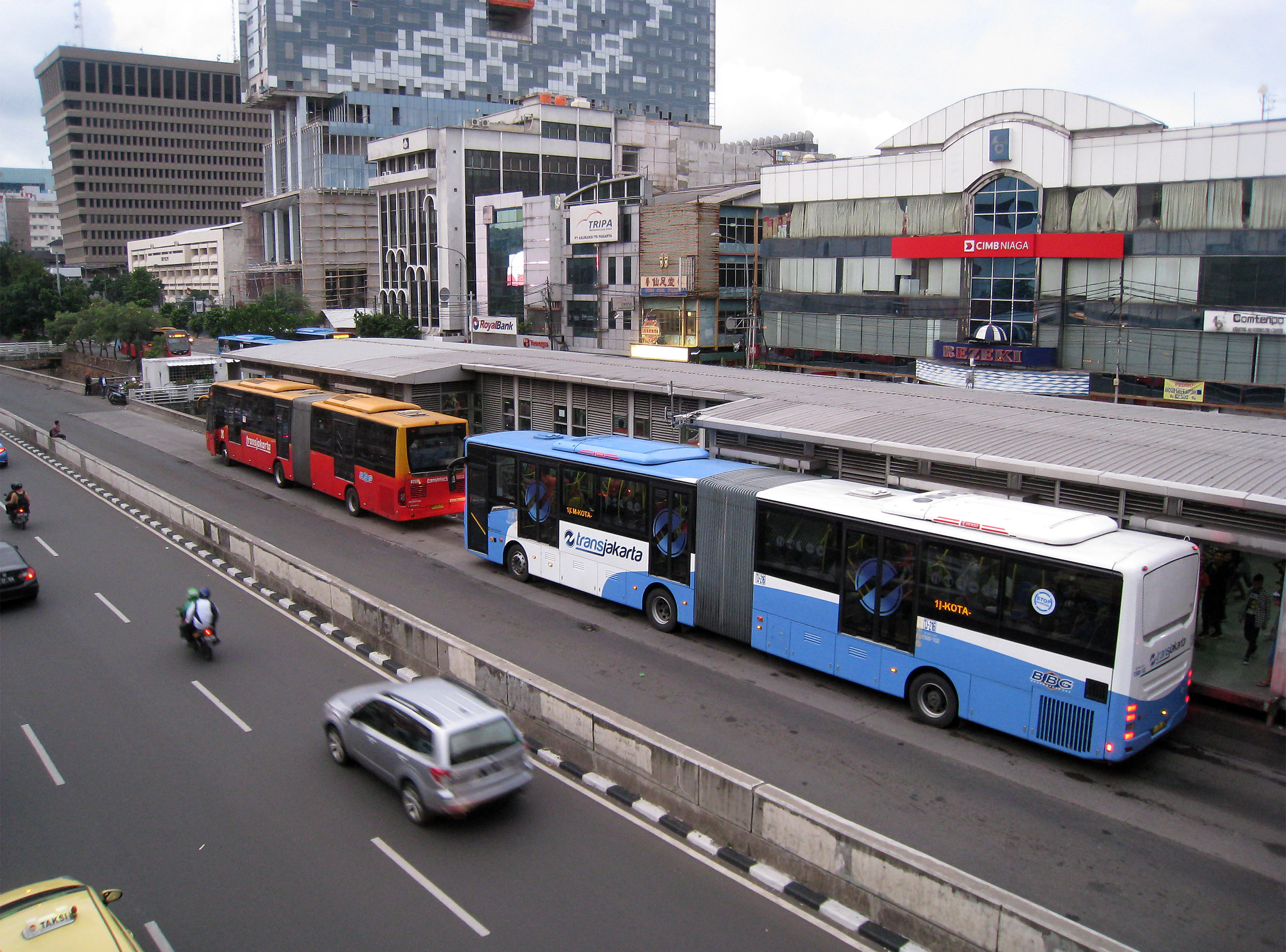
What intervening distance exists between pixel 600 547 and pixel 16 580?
36.1ft

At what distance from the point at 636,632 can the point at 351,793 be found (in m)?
6.72

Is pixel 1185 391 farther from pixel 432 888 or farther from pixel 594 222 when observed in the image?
pixel 594 222

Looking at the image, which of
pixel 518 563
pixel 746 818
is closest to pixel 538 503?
pixel 518 563

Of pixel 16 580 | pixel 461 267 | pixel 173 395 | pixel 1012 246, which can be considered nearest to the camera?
pixel 16 580

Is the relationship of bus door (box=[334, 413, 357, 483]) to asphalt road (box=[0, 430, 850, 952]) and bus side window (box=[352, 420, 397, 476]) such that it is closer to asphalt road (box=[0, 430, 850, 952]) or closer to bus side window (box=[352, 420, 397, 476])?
bus side window (box=[352, 420, 397, 476])

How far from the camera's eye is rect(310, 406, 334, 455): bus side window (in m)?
26.6

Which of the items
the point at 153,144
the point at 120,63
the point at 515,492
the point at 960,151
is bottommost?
the point at 515,492

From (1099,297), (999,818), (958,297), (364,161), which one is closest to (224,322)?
(364,161)

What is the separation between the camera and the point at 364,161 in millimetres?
109500

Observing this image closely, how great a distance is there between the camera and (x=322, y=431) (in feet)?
88.8

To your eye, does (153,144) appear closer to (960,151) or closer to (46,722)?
(960,151)

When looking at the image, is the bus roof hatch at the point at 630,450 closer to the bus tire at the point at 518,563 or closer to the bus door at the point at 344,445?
the bus tire at the point at 518,563

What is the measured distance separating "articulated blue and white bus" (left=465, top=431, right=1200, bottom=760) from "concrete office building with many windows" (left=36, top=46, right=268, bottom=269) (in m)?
173

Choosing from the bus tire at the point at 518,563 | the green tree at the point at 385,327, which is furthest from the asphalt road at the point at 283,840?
the green tree at the point at 385,327
